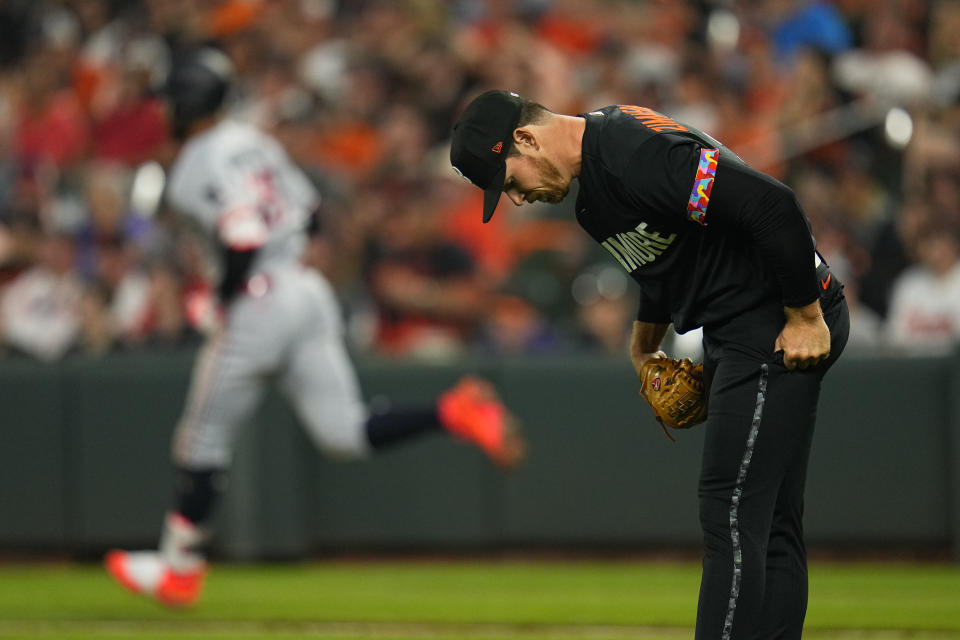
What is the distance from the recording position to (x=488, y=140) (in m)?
3.77

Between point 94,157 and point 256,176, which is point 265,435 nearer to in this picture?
point 256,176

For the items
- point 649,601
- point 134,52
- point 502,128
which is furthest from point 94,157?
point 502,128

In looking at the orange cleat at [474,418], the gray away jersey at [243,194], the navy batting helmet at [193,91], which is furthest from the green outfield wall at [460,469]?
the navy batting helmet at [193,91]

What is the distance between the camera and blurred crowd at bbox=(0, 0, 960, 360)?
383 inches

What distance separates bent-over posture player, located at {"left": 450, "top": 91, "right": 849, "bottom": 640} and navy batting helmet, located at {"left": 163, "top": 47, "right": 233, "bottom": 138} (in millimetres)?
3528

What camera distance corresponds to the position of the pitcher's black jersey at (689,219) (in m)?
3.62

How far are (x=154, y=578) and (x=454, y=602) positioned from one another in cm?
155

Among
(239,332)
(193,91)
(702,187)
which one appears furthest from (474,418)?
(702,187)

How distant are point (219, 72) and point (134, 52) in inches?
276

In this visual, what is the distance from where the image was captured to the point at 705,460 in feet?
12.7

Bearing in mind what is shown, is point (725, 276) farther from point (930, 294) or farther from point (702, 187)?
point (930, 294)

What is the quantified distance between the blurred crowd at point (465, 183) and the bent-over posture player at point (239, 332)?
1623 millimetres

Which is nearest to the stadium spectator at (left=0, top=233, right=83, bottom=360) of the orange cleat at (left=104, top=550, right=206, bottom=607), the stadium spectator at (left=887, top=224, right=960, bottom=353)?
the orange cleat at (left=104, top=550, right=206, bottom=607)

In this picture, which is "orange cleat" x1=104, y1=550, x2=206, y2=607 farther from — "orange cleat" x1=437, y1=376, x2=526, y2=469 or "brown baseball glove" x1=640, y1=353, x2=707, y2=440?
"brown baseball glove" x1=640, y1=353, x2=707, y2=440
